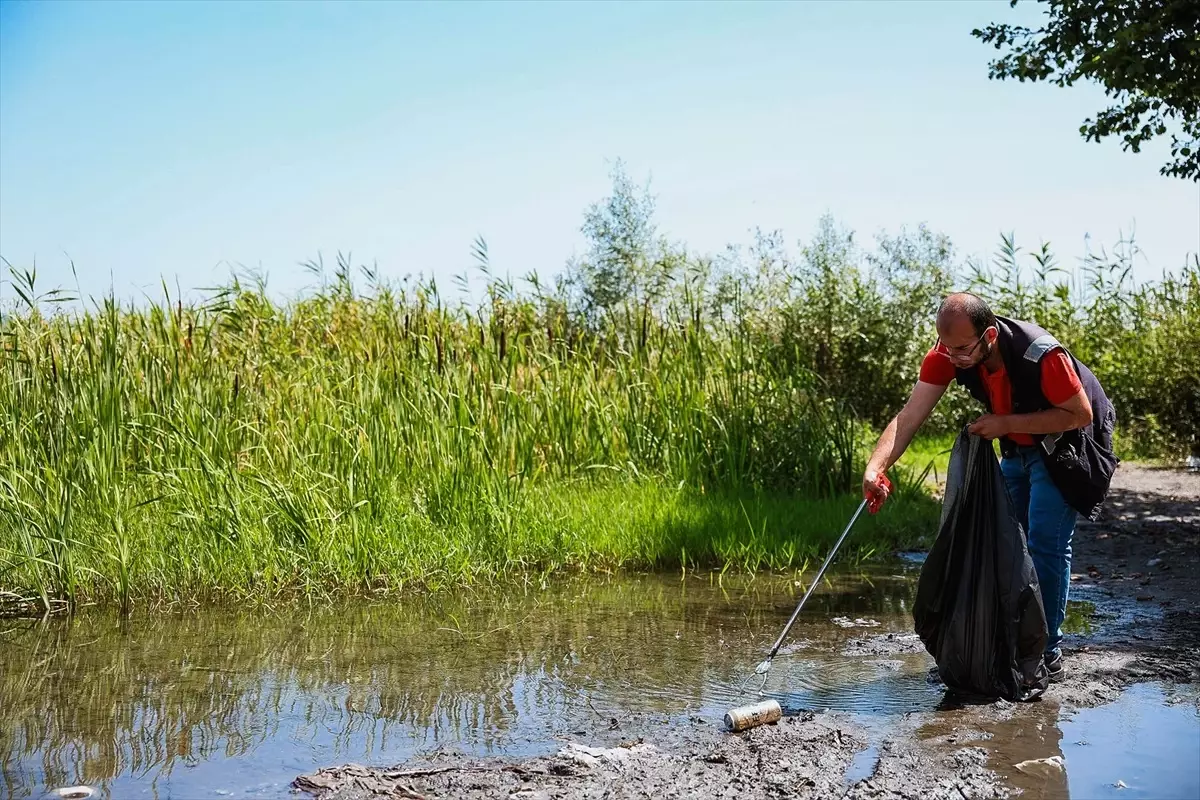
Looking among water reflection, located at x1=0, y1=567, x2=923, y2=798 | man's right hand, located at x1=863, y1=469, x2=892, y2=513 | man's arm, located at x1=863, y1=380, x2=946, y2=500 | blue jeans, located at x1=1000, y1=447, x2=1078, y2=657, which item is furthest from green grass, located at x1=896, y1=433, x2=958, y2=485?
man's right hand, located at x1=863, y1=469, x2=892, y2=513

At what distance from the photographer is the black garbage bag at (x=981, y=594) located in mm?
4945

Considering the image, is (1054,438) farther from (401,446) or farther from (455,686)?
(401,446)

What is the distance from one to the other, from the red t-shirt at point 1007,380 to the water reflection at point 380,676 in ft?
4.51

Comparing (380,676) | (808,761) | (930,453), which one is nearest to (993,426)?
(808,761)

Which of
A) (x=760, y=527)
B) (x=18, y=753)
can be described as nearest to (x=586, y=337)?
(x=760, y=527)

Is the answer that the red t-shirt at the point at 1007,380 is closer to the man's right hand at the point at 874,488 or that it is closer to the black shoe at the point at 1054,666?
the man's right hand at the point at 874,488

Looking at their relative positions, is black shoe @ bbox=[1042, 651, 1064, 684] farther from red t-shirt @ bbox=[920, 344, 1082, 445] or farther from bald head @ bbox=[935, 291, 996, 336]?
bald head @ bbox=[935, 291, 996, 336]

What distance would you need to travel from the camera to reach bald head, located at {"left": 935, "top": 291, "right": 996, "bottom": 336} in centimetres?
481

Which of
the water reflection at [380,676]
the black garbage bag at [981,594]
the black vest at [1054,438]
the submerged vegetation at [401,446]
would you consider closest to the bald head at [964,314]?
the black vest at [1054,438]

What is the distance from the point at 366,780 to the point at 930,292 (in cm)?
1370

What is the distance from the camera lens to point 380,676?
5.61 m

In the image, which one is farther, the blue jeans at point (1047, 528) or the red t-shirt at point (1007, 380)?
the blue jeans at point (1047, 528)

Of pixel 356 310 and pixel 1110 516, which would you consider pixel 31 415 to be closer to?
pixel 356 310

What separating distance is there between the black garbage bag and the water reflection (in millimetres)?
397
